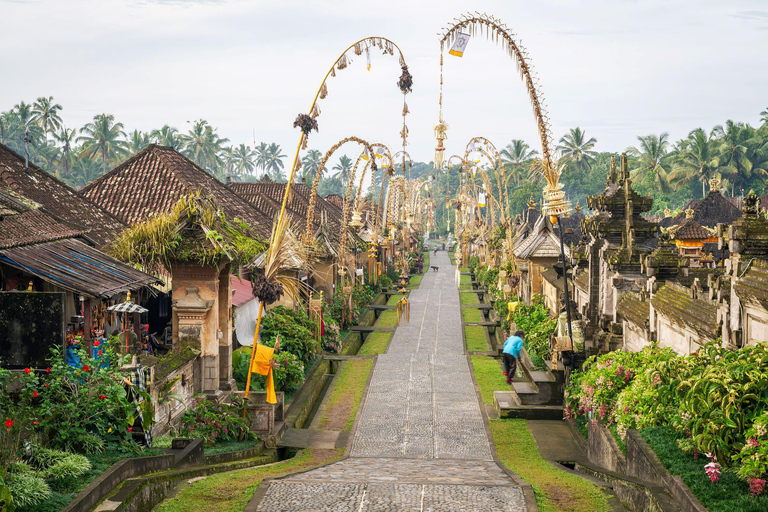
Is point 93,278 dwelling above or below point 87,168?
below

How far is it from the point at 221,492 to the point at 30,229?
7.28 m

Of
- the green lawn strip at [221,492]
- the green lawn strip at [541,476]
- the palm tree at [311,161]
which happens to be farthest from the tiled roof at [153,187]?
the palm tree at [311,161]

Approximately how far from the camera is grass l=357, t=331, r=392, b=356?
26.5 metres

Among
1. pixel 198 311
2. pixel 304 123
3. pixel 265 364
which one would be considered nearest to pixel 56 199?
pixel 198 311

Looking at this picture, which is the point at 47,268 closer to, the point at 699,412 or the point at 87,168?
the point at 699,412

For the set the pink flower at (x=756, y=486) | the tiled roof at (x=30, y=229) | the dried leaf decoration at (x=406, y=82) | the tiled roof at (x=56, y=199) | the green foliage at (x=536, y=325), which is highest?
the dried leaf decoration at (x=406, y=82)

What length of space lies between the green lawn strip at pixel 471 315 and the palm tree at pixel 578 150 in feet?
209

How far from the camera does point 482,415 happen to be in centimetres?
1705

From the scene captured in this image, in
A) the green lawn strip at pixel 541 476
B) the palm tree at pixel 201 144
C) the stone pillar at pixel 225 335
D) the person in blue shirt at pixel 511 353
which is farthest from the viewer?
the palm tree at pixel 201 144

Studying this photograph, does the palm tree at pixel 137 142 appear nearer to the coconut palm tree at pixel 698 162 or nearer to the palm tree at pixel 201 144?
the palm tree at pixel 201 144

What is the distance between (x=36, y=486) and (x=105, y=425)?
2346 mm

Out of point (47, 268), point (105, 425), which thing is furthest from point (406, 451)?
point (47, 268)

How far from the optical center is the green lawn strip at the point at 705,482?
7234 mm

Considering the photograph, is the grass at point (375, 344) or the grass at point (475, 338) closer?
the grass at point (375, 344)
